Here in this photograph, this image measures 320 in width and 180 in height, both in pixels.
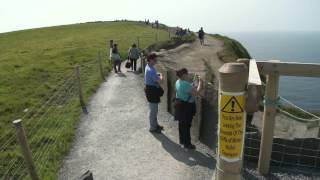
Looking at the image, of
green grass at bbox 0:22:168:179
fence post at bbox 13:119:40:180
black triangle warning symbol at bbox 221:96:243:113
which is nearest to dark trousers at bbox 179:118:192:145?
green grass at bbox 0:22:168:179

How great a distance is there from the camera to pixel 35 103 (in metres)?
16.3

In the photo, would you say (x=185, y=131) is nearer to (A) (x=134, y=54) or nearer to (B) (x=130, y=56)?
(A) (x=134, y=54)

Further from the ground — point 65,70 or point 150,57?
point 150,57

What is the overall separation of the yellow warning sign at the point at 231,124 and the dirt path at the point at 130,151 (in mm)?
4688

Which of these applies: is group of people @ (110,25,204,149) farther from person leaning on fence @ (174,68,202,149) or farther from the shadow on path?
the shadow on path

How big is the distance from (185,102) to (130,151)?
202 centimetres

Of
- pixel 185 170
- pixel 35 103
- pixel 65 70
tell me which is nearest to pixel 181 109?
pixel 185 170

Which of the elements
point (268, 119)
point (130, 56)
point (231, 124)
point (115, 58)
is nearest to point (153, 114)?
point (268, 119)

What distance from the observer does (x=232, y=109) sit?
151 inches

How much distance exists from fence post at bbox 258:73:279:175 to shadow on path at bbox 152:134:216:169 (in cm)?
160

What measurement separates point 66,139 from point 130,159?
2.37 m

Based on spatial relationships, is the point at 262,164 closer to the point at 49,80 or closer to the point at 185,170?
the point at 185,170

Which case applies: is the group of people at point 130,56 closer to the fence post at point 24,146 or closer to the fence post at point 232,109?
the fence post at point 24,146

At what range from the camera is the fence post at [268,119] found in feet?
22.6
